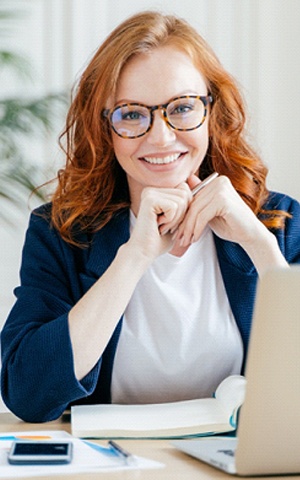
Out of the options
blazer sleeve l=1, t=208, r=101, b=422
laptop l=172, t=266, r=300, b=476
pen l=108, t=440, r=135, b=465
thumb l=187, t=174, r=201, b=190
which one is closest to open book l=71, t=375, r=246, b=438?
blazer sleeve l=1, t=208, r=101, b=422

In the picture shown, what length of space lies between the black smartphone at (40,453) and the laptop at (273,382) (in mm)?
246

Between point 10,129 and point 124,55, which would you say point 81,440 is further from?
point 10,129

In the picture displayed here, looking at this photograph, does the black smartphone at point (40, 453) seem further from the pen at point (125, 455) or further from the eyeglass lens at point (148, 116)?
the eyeglass lens at point (148, 116)

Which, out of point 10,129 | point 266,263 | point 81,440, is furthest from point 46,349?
point 10,129

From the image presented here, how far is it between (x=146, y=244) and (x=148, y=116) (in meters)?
0.26

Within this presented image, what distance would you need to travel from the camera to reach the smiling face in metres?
1.70

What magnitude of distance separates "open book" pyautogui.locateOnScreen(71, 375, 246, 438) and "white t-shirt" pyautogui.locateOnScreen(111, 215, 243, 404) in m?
0.14

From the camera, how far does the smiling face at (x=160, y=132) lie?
1.70m

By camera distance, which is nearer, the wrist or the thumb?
the wrist

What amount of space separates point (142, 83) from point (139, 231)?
31 cm

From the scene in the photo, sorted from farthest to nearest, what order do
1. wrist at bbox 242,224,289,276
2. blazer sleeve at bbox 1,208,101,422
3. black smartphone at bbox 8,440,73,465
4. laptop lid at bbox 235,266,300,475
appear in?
1. wrist at bbox 242,224,289,276
2. blazer sleeve at bbox 1,208,101,422
3. black smartphone at bbox 8,440,73,465
4. laptop lid at bbox 235,266,300,475

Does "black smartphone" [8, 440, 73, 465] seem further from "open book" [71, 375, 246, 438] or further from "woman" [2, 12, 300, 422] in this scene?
"woman" [2, 12, 300, 422]

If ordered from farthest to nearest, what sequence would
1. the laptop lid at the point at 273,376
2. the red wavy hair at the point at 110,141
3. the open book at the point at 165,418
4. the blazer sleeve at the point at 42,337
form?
the red wavy hair at the point at 110,141, the blazer sleeve at the point at 42,337, the open book at the point at 165,418, the laptop lid at the point at 273,376

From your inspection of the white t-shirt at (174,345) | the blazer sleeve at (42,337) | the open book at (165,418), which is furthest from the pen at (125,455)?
the white t-shirt at (174,345)
